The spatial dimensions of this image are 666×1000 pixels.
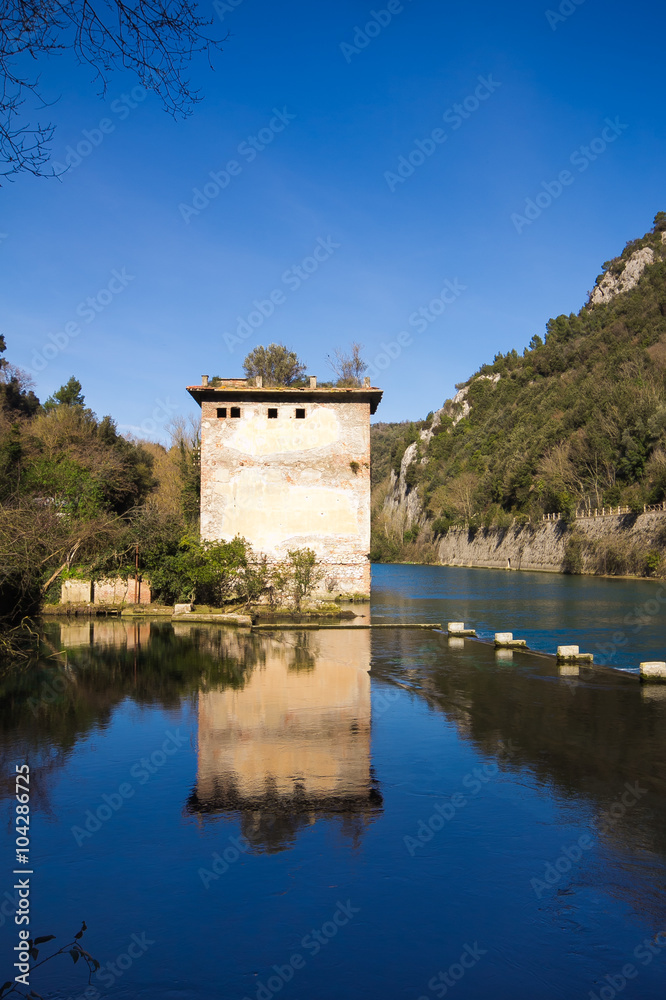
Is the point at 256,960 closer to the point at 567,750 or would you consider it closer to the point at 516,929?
the point at 516,929

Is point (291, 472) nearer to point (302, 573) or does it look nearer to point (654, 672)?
point (302, 573)

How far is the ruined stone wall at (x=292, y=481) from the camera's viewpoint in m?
24.0

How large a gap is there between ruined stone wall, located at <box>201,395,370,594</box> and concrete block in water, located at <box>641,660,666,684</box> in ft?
40.4

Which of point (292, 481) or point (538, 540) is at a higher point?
point (292, 481)

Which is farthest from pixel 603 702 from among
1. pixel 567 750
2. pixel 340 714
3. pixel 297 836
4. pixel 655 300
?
pixel 655 300

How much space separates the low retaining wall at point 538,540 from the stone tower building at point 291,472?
30927 millimetres

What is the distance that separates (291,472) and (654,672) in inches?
556

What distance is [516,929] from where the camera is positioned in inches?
179

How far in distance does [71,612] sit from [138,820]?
18.6 m

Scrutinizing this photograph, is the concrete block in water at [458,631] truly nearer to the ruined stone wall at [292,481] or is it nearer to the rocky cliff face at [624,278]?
the ruined stone wall at [292,481]

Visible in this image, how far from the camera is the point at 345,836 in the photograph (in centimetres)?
587

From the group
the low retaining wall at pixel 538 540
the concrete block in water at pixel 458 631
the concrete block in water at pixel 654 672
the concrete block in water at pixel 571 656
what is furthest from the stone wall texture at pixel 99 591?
the low retaining wall at pixel 538 540

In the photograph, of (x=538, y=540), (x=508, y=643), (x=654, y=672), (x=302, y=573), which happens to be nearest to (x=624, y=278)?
(x=538, y=540)

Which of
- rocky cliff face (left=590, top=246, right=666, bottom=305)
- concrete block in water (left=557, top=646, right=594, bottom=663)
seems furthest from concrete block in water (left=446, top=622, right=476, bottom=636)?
rocky cliff face (left=590, top=246, right=666, bottom=305)
